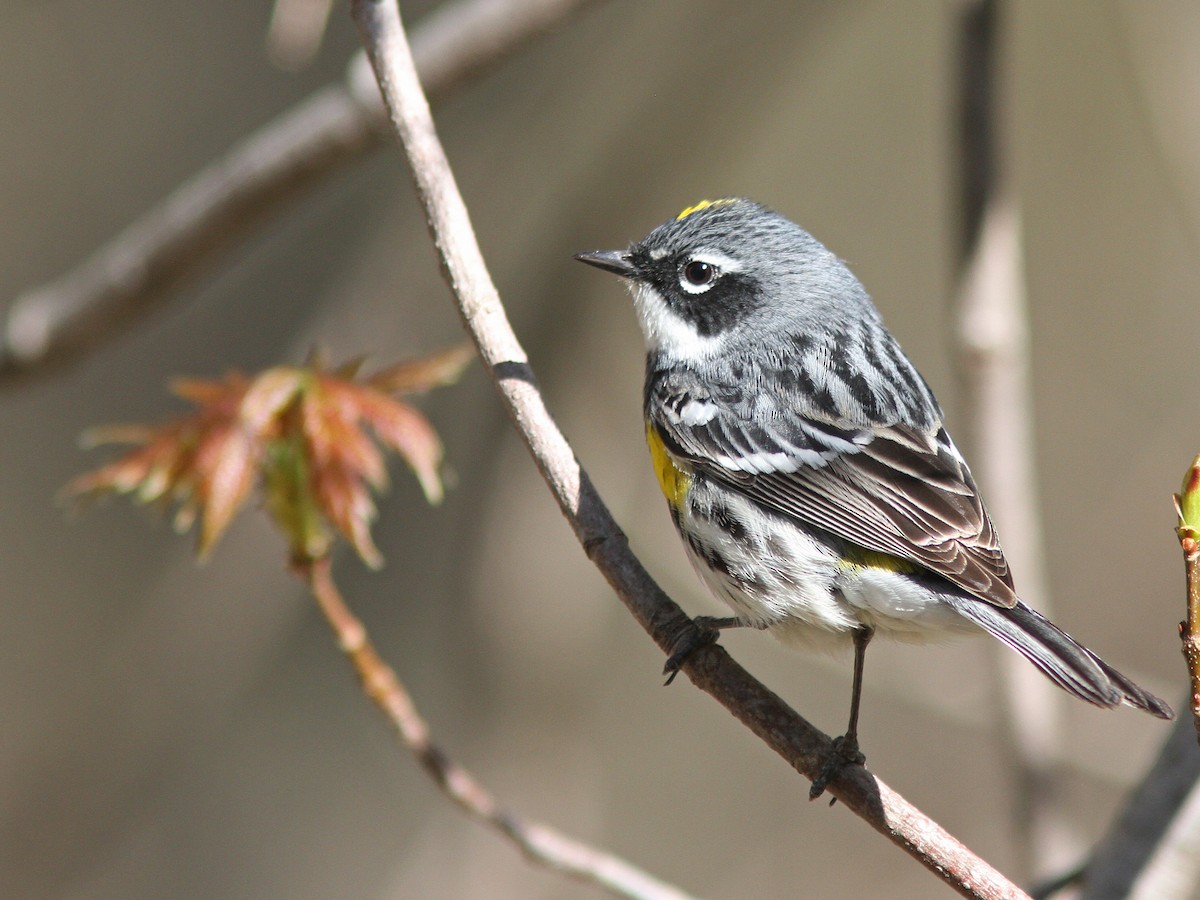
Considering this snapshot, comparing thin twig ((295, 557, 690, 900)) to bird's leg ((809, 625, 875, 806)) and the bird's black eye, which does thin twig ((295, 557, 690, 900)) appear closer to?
bird's leg ((809, 625, 875, 806))

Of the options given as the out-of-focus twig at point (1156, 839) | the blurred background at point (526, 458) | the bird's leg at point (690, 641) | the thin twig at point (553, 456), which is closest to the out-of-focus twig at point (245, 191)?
the blurred background at point (526, 458)

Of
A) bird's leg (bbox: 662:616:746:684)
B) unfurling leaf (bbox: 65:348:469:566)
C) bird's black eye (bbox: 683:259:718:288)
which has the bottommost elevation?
bird's leg (bbox: 662:616:746:684)

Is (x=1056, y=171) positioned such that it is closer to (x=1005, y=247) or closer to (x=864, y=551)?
(x=1005, y=247)

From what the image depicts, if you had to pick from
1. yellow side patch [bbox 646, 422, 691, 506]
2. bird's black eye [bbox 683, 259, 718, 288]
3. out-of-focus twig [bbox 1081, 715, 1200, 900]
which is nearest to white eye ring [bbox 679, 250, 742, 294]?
bird's black eye [bbox 683, 259, 718, 288]

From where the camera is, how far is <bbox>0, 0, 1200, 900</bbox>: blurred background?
4957 millimetres

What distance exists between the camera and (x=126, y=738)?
4848 mm

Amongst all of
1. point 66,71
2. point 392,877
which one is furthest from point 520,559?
A: point 66,71

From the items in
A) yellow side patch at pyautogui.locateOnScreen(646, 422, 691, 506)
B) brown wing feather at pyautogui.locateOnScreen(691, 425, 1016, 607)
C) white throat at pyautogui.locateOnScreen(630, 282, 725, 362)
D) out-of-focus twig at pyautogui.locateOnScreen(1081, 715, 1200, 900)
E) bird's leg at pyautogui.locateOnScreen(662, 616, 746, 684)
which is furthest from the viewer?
white throat at pyautogui.locateOnScreen(630, 282, 725, 362)

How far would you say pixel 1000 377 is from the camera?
156 inches

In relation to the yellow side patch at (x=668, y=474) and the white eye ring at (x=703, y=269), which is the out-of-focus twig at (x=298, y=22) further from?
the yellow side patch at (x=668, y=474)

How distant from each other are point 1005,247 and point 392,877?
18.4 feet

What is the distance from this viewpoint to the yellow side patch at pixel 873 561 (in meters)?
3.21

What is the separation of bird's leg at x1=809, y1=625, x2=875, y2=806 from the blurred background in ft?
3.09

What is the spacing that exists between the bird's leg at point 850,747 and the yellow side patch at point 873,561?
157mm
